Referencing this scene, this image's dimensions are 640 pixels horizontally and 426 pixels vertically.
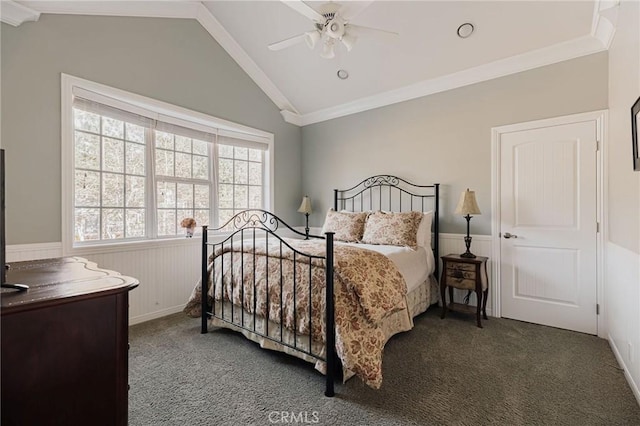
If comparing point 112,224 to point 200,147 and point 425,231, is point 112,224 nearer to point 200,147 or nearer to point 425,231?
point 200,147

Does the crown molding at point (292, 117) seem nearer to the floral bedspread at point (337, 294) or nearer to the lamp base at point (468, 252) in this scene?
the floral bedspread at point (337, 294)

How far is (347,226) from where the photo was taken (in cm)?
369

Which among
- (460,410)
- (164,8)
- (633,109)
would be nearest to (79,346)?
(460,410)

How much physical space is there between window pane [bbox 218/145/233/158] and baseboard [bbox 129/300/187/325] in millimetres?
1968

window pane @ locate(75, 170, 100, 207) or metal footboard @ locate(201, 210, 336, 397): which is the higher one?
window pane @ locate(75, 170, 100, 207)

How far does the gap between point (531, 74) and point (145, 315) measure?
184 inches

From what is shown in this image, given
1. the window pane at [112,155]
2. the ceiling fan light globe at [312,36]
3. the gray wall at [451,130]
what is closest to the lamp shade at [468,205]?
the gray wall at [451,130]

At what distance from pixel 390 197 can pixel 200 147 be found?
8.33ft

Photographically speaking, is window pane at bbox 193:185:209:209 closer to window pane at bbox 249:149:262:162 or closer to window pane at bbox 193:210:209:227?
window pane at bbox 193:210:209:227

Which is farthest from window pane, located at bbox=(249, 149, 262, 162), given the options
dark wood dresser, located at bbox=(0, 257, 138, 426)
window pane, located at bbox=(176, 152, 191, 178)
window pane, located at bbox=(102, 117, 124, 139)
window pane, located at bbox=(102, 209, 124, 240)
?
dark wood dresser, located at bbox=(0, 257, 138, 426)

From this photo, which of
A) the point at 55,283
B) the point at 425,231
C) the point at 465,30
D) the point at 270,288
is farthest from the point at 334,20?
the point at 55,283

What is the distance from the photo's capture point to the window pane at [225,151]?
13.4ft

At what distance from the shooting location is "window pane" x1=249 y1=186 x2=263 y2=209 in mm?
4504

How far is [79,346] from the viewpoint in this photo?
995 mm
